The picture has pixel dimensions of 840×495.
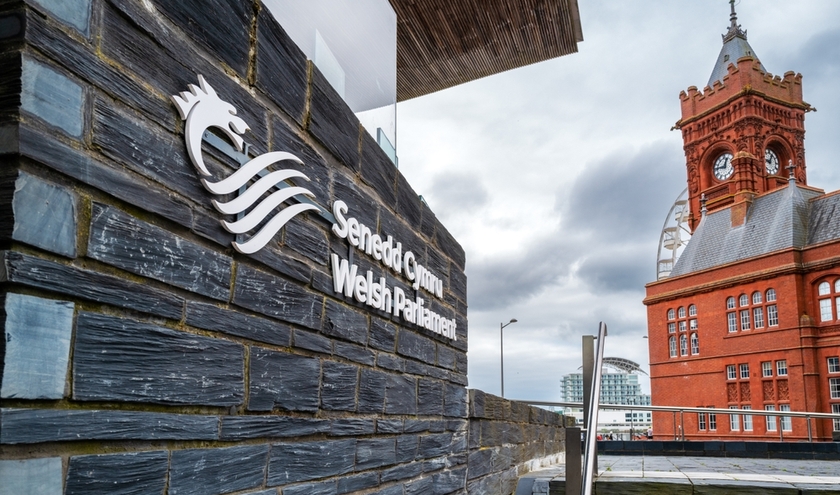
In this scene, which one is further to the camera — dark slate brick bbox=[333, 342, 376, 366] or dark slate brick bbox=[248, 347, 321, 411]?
dark slate brick bbox=[333, 342, 376, 366]

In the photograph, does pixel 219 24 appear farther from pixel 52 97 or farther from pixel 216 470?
pixel 216 470

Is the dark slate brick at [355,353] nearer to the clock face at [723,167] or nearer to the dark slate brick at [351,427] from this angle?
the dark slate brick at [351,427]

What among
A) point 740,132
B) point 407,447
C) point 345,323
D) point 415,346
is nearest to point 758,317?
point 740,132

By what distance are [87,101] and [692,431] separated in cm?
3672

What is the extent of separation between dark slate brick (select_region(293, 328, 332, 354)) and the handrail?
1717 mm

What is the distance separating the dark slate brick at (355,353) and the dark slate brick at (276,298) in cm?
21

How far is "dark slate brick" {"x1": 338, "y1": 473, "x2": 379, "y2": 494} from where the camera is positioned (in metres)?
2.77

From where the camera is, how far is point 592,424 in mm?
4258

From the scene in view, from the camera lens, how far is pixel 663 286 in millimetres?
37281

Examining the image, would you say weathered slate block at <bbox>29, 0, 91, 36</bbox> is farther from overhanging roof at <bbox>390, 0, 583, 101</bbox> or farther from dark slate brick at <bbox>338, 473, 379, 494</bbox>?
overhanging roof at <bbox>390, 0, 583, 101</bbox>

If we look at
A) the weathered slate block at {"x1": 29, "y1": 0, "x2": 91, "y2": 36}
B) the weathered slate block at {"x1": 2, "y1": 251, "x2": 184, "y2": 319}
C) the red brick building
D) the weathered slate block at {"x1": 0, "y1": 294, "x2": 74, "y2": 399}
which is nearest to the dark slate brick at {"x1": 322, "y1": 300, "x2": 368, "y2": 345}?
the weathered slate block at {"x1": 2, "y1": 251, "x2": 184, "y2": 319}

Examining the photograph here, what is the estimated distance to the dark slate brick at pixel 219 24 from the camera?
1920mm

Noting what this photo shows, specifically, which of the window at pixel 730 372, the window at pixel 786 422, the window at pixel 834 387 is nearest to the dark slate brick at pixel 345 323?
the window at pixel 786 422

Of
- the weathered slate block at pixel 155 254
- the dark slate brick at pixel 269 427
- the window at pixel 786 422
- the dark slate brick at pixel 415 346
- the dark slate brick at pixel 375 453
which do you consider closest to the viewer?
the weathered slate block at pixel 155 254
